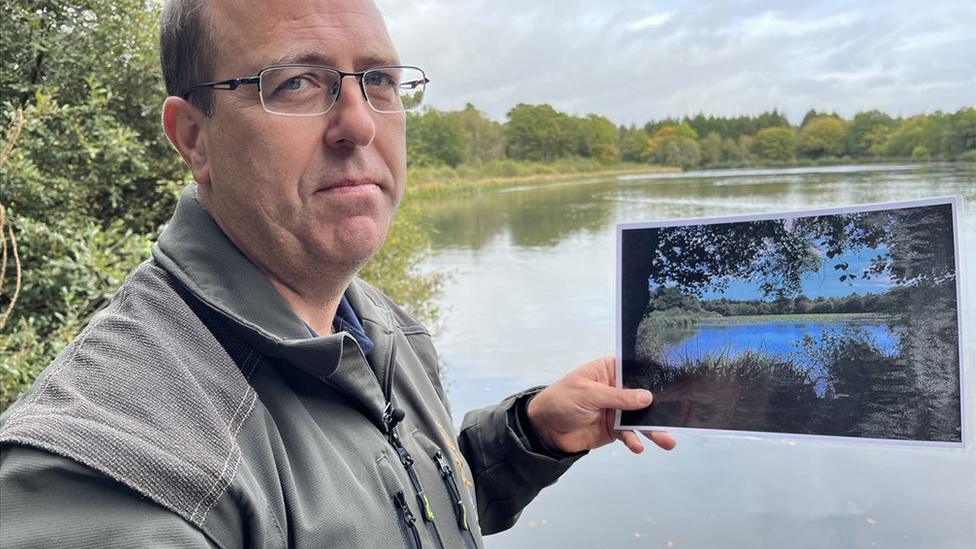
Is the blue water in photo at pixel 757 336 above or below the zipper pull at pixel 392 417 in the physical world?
above

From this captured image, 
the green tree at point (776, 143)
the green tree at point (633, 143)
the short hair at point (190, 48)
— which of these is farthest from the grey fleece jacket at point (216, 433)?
the green tree at point (633, 143)

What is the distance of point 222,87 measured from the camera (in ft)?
3.05

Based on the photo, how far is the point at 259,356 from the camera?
841 millimetres

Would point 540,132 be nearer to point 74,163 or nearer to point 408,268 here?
point 408,268

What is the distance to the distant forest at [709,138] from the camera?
218 centimetres

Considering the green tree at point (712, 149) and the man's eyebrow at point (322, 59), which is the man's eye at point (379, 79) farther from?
the green tree at point (712, 149)

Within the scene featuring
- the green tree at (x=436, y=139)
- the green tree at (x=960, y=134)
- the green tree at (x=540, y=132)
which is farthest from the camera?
the green tree at (x=436, y=139)

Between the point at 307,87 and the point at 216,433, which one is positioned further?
the point at 307,87

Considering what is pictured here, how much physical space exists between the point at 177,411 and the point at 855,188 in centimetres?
208

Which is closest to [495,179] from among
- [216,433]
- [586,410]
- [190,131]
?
[586,410]

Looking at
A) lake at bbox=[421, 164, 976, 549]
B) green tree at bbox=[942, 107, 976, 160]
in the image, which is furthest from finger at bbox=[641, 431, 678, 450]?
green tree at bbox=[942, 107, 976, 160]

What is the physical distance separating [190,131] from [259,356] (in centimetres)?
33

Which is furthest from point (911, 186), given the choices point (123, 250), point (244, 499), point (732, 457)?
point (123, 250)

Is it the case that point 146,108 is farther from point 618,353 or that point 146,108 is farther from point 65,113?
point 618,353
